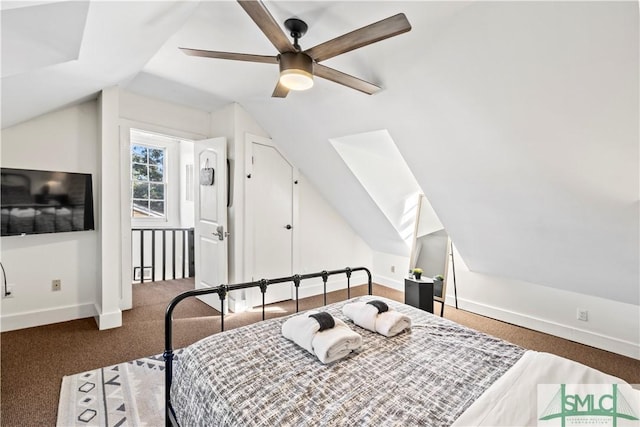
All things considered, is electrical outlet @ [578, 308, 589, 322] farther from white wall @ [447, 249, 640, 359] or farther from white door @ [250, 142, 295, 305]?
white door @ [250, 142, 295, 305]

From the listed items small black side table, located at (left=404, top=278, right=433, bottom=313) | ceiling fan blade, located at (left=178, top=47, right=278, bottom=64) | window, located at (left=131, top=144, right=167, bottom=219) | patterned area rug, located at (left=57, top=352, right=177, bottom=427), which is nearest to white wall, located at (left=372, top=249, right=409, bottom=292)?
small black side table, located at (left=404, top=278, right=433, bottom=313)

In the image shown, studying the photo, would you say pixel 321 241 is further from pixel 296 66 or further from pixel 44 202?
pixel 44 202

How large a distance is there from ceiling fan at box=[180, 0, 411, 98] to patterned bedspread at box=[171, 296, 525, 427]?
148cm

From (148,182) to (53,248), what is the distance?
263 cm

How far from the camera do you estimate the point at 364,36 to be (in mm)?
1533

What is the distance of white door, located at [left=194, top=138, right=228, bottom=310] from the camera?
3598mm

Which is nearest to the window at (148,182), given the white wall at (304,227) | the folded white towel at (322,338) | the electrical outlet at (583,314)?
the white wall at (304,227)

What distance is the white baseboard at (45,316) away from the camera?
9.67ft

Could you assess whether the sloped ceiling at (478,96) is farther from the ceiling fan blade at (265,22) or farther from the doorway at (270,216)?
the doorway at (270,216)

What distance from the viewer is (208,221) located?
3861 mm

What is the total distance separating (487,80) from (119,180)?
347 cm

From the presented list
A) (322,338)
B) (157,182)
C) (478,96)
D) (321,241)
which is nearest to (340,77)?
(478,96)

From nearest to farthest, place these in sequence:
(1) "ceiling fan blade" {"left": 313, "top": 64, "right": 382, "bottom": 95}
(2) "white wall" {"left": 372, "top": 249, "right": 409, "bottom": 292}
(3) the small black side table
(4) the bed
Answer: (4) the bed < (1) "ceiling fan blade" {"left": 313, "top": 64, "right": 382, "bottom": 95} < (3) the small black side table < (2) "white wall" {"left": 372, "top": 249, "right": 409, "bottom": 292}

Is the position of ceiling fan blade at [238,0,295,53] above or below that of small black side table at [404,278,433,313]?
above
